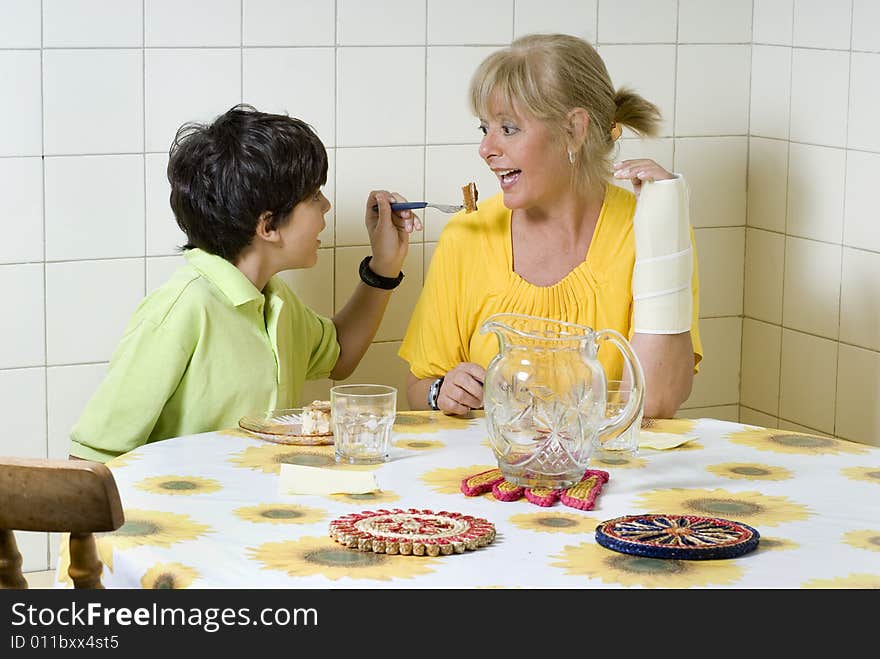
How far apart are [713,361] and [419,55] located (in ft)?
3.59

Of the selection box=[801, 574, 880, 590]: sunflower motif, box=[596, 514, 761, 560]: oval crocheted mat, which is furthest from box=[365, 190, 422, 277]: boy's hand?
box=[801, 574, 880, 590]: sunflower motif

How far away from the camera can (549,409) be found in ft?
4.97

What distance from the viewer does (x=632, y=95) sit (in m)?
2.37

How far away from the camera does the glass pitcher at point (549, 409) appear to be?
1.51m

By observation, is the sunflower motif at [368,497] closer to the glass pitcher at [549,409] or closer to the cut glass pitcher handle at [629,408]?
the glass pitcher at [549,409]

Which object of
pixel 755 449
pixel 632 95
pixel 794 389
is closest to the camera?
pixel 755 449

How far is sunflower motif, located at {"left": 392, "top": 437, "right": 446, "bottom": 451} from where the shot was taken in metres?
1.77

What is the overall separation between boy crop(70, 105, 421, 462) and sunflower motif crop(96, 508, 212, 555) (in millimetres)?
612

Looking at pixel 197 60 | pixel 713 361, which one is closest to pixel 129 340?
pixel 197 60

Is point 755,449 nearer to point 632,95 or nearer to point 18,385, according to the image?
point 632,95

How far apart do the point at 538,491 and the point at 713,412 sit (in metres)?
1.80

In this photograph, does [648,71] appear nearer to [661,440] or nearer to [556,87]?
[556,87]

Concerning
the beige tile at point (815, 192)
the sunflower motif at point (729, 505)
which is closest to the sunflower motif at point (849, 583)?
the sunflower motif at point (729, 505)
